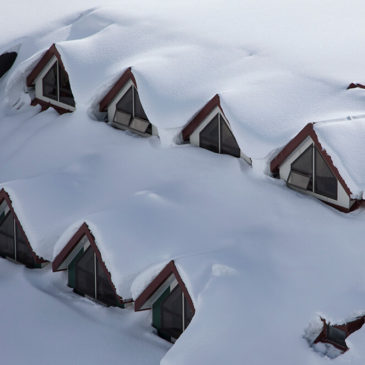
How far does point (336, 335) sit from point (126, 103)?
10.2 metres

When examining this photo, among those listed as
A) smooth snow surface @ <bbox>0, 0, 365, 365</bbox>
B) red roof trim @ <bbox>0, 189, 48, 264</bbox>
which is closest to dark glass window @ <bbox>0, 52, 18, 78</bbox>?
smooth snow surface @ <bbox>0, 0, 365, 365</bbox>

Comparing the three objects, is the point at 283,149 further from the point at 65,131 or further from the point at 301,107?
the point at 65,131

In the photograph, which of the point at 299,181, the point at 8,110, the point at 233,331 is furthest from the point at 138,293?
the point at 8,110

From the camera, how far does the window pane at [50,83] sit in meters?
33.1

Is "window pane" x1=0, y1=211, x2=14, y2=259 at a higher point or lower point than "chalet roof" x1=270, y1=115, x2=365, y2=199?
lower

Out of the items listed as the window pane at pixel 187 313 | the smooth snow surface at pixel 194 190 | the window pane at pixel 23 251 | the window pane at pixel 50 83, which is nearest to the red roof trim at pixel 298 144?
the smooth snow surface at pixel 194 190

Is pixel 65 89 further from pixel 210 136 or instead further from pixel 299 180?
pixel 299 180

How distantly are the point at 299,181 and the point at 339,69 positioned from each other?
399cm

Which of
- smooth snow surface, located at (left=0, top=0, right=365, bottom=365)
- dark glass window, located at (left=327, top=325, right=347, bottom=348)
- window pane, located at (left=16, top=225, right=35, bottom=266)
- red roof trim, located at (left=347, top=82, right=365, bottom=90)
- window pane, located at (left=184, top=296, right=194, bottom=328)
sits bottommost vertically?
window pane, located at (left=16, top=225, right=35, bottom=266)

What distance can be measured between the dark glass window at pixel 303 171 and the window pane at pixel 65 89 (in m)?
8.48

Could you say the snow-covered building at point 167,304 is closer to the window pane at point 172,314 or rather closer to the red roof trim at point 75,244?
the window pane at point 172,314

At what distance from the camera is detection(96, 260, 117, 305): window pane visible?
27.2m

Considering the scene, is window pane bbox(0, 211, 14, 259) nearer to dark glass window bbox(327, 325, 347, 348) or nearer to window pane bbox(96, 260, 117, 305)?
window pane bbox(96, 260, 117, 305)

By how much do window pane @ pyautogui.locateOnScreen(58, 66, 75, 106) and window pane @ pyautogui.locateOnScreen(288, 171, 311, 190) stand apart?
8419 mm
